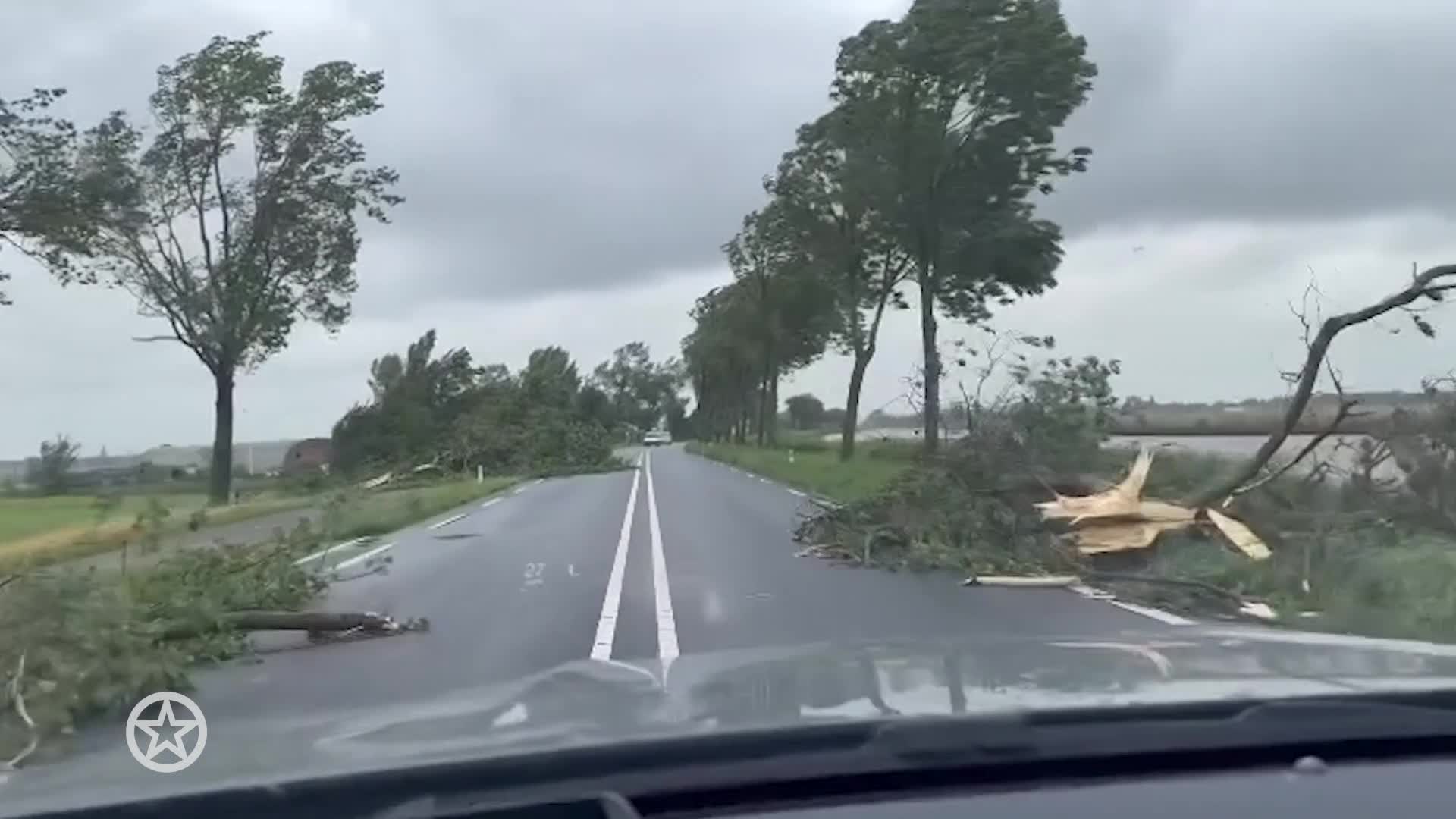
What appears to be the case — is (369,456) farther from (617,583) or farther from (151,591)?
(151,591)

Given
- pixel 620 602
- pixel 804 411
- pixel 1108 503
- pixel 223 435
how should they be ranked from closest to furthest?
pixel 620 602
pixel 1108 503
pixel 223 435
pixel 804 411

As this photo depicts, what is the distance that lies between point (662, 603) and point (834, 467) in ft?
103

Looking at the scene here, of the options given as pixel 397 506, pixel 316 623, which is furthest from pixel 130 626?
pixel 397 506

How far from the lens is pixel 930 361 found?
121 ft

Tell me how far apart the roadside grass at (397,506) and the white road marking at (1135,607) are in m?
6.76

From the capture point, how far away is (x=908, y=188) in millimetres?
39031

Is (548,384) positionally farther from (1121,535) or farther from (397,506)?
(1121,535)

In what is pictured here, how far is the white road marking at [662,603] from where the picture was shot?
1172 cm

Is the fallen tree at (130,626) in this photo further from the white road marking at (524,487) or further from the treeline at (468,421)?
the white road marking at (524,487)

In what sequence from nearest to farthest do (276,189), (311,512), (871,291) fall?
(311,512) < (276,189) < (871,291)

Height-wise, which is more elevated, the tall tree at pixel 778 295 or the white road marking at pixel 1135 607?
the tall tree at pixel 778 295

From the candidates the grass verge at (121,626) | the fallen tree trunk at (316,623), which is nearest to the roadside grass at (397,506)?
the grass verge at (121,626)

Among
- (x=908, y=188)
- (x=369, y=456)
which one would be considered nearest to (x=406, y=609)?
(x=369, y=456)

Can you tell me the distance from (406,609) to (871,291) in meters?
36.4
